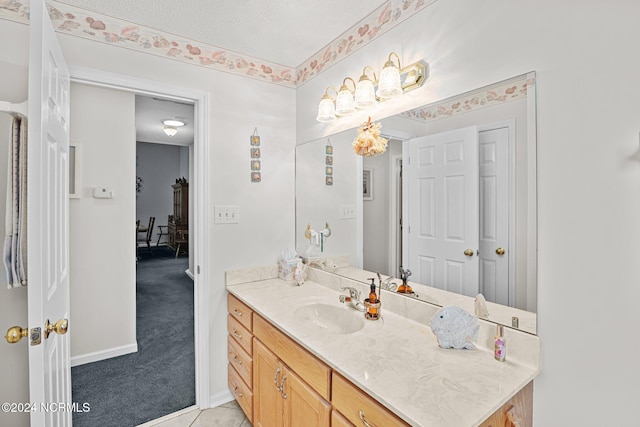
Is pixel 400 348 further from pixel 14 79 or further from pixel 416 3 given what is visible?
pixel 14 79

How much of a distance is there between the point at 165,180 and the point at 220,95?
7557mm

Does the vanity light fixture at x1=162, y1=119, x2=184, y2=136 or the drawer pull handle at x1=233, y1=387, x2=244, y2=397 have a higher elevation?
the vanity light fixture at x1=162, y1=119, x2=184, y2=136

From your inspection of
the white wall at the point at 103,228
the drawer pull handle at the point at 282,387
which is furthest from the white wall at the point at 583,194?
the white wall at the point at 103,228

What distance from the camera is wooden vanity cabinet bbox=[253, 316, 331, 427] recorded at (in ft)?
3.98

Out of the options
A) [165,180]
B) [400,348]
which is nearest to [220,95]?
[400,348]

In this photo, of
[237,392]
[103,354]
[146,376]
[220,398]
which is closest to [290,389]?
[237,392]

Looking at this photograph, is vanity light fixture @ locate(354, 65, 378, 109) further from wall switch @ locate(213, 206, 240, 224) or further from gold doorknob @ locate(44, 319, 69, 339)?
gold doorknob @ locate(44, 319, 69, 339)

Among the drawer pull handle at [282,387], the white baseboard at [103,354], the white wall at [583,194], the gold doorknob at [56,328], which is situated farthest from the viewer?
the white baseboard at [103,354]

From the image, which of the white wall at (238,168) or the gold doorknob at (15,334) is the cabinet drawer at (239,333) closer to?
the white wall at (238,168)

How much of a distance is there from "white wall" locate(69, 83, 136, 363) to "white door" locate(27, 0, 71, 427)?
125cm

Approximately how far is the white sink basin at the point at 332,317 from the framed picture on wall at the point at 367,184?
0.65 metres

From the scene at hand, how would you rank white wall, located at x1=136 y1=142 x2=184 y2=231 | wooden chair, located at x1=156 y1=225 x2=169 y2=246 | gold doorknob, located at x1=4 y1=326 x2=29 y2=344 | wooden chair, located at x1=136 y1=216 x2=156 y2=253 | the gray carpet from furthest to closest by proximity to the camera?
wooden chair, located at x1=156 y1=225 x2=169 y2=246, white wall, located at x1=136 y1=142 x2=184 y2=231, wooden chair, located at x1=136 y1=216 x2=156 y2=253, the gray carpet, gold doorknob, located at x1=4 y1=326 x2=29 y2=344

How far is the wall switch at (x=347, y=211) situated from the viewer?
1976 mm

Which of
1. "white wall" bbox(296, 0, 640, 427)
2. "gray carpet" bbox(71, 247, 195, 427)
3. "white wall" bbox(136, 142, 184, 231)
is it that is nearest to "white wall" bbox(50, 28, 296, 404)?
"gray carpet" bbox(71, 247, 195, 427)
